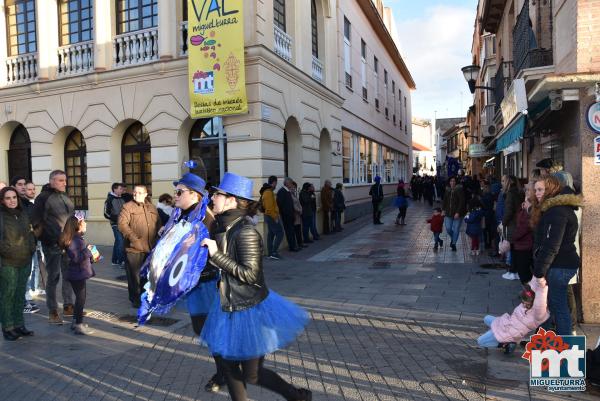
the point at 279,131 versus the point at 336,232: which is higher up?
the point at 279,131

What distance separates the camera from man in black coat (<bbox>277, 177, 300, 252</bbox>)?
1250 centimetres

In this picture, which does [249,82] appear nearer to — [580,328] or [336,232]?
[336,232]

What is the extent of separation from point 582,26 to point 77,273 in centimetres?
683

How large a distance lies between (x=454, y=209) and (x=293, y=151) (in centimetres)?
520

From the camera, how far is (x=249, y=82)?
11812mm

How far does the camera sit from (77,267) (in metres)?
6.13

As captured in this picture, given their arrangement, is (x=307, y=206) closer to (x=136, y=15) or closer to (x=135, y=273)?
(x=136, y=15)

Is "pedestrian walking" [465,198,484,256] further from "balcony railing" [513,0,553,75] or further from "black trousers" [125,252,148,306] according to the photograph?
"black trousers" [125,252,148,306]

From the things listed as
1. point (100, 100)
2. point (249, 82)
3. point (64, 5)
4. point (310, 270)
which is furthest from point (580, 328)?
point (64, 5)

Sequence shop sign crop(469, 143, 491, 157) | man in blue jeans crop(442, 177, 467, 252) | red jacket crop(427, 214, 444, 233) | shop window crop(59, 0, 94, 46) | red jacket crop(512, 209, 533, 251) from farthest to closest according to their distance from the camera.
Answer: shop sign crop(469, 143, 491, 157) → shop window crop(59, 0, 94, 46) → red jacket crop(427, 214, 444, 233) → man in blue jeans crop(442, 177, 467, 252) → red jacket crop(512, 209, 533, 251)

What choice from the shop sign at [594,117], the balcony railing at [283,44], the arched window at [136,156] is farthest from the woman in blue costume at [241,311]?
the arched window at [136,156]

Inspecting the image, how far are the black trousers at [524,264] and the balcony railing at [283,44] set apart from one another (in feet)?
28.2

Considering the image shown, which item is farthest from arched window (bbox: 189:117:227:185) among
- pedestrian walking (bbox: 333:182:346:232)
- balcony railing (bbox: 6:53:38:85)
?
balcony railing (bbox: 6:53:38:85)

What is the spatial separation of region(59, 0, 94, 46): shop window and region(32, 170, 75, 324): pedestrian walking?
356 inches
